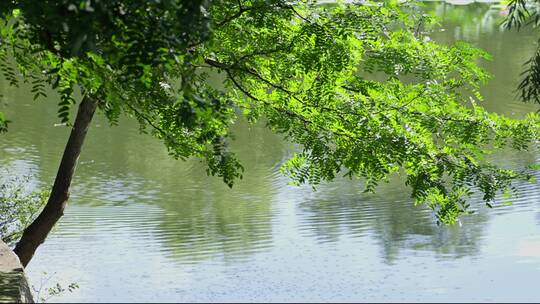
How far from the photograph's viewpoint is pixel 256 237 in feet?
36.8

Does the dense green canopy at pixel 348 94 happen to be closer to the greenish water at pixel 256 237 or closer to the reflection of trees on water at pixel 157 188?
the greenish water at pixel 256 237

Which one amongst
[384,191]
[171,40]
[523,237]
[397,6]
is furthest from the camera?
[384,191]

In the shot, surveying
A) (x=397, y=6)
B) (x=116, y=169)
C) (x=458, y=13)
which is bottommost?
(x=116, y=169)

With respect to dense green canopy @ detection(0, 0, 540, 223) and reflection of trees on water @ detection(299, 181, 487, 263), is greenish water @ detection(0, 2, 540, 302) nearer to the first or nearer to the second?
reflection of trees on water @ detection(299, 181, 487, 263)

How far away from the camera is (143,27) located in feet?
11.7

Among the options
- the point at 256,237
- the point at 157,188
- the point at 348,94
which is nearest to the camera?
the point at 348,94

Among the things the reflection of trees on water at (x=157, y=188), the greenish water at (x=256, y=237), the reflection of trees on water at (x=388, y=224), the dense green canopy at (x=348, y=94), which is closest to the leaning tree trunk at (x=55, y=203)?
the dense green canopy at (x=348, y=94)

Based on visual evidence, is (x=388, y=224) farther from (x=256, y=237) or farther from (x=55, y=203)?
(x=55, y=203)

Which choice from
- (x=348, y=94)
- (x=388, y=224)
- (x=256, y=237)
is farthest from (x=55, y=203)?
(x=388, y=224)

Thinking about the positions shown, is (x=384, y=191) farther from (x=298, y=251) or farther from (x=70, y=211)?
(x=70, y=211)

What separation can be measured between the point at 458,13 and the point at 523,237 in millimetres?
19160

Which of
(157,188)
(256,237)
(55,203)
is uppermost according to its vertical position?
(55,203)

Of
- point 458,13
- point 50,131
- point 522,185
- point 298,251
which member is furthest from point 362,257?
point 458,13

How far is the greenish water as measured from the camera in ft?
32.7
